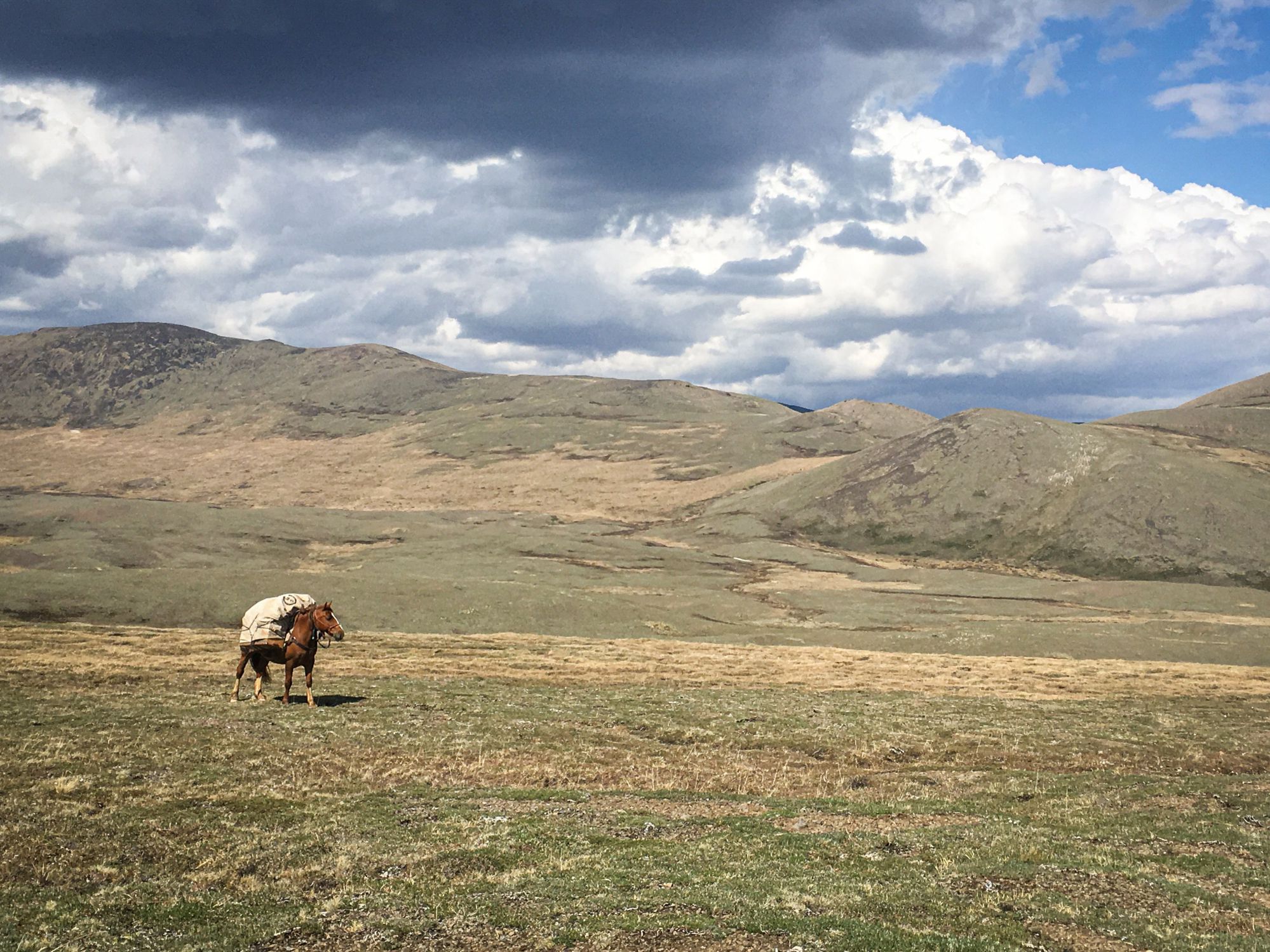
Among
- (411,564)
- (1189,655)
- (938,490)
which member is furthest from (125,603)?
(938,490)

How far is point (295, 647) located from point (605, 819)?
17811 millimetres

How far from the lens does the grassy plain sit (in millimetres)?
14953

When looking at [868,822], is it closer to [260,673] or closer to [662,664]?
[260,673]

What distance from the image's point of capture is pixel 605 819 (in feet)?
72.6

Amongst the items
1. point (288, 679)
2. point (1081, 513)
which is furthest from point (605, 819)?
point (1081, 513)

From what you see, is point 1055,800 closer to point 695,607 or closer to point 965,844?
point 965,844

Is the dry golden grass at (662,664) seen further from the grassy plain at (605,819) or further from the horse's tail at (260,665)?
the horse's tail at (260,665)

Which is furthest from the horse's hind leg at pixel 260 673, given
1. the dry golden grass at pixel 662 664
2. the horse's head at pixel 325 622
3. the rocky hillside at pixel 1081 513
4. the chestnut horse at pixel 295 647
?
the rocky hillside at pixel 1081 513

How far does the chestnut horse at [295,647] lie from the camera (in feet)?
114

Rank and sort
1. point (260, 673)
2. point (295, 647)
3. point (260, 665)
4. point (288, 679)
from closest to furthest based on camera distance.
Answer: point (295, 647) → point (288, 679) → point (260, 665) → point (260, 673)

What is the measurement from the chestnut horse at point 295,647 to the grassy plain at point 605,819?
1.33m

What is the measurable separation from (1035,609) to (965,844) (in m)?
98.1

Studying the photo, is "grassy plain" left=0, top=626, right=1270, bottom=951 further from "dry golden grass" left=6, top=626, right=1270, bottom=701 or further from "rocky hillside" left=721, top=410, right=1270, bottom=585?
"rocky hillside" left=721, top=410, right=1270, bottom=585

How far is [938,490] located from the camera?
193 meters
